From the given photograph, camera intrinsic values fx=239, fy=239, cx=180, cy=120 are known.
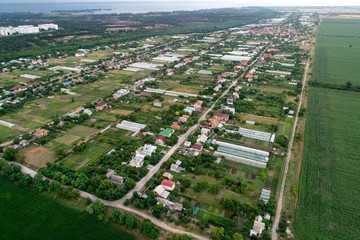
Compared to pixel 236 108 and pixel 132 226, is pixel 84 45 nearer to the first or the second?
pixel 236 108

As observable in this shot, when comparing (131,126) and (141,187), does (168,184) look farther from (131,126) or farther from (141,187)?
(131,126)

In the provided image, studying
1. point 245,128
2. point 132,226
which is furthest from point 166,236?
point 245,128

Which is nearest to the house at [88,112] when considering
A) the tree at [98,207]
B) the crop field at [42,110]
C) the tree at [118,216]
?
Result: the crop field at [42,110]

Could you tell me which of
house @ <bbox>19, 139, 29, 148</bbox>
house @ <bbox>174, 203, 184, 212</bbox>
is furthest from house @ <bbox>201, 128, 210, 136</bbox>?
house @ <bbox>19, 139, 29, 148</bbox>

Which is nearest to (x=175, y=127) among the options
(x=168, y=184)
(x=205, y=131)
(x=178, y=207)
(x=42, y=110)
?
(x=205, y=131)

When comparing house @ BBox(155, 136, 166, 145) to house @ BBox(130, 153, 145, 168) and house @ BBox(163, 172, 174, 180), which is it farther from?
house @ BBox(163, 172, 174, 180)
